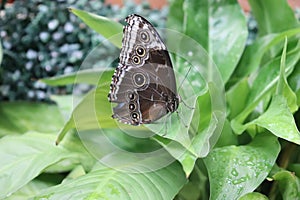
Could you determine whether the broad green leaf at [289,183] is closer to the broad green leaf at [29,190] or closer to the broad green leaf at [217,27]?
the broad green leaf at [217,27]

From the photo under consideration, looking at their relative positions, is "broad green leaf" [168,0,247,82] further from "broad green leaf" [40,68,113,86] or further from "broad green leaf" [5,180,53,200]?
"broad green leaf" [5,180,53,200]

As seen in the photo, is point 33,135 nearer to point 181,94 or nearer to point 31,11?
point 181,94

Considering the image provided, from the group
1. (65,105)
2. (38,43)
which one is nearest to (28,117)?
(65,105)

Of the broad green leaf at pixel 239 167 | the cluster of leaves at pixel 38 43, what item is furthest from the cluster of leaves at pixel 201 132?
the cluster of leaves at pixel 38 43

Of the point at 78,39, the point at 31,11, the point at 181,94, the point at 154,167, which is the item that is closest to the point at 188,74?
the point at 181,94

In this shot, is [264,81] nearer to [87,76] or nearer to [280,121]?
[280,121]

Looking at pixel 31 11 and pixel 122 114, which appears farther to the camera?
pixel 31 11

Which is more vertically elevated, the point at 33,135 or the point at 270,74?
the point at 270,74
